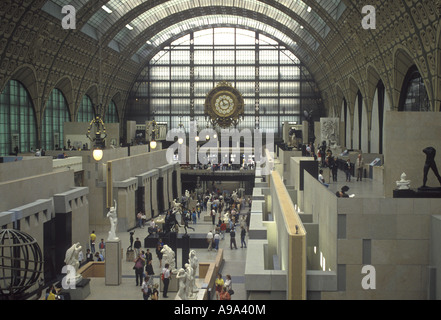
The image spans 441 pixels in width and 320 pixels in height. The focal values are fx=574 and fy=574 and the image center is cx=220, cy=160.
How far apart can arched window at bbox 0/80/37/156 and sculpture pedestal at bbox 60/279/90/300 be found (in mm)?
Answer: 23727

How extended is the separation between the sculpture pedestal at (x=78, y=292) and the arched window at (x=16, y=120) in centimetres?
2373

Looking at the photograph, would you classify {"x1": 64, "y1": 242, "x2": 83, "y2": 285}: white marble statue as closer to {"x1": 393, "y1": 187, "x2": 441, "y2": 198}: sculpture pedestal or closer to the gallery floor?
the gallery floor

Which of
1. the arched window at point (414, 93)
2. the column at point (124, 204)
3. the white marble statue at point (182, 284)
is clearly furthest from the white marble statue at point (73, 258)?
the arched window at point (414, 93)

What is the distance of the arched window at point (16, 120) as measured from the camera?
41219 mm

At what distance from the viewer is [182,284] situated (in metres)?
16.6

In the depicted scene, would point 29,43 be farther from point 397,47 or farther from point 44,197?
point 397,47

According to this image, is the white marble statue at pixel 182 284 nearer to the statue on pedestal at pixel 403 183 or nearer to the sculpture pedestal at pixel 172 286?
the sculpture pedestal at pixel 172 286

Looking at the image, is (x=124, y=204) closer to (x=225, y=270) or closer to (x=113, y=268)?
(x=225, y=270)

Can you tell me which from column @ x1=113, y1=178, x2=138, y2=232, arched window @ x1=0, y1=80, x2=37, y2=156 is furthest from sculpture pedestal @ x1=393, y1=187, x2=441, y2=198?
arched window @ x1=0, y1=80, x2=37, y2=156

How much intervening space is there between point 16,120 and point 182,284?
3108 cm

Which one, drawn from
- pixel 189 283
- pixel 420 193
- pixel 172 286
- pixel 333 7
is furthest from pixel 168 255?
pixel 333 7

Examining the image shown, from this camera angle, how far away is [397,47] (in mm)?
31500

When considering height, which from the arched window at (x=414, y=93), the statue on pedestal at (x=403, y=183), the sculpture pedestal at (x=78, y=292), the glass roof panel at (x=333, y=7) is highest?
the glass roof panel at (x=333, y=7)
